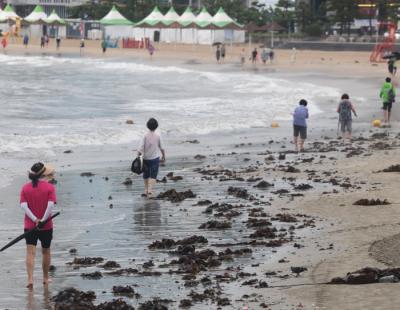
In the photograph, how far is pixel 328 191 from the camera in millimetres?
16312

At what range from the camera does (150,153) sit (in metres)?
16.8

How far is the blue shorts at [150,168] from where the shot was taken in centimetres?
1648

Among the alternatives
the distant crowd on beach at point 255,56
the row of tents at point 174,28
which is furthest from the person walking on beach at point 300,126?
the row of tents at point 174,28

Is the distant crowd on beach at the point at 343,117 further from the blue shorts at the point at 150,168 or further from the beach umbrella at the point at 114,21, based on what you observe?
the beach umbrella at the point at 114,21

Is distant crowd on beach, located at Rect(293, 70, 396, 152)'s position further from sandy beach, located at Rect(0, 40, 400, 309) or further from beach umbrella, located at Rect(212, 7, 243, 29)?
beach umbrella, located at Rect(212, 7, 243, 29)

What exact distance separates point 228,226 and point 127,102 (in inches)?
1108

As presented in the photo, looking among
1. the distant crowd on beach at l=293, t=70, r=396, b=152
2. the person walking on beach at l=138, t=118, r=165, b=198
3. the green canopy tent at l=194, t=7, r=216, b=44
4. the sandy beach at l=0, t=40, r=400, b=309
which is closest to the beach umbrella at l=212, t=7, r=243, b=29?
the green canopy tent at l=194, t=7, r=216, b=44

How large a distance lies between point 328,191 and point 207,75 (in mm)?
45822

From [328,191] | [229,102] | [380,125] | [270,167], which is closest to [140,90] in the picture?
[229,102]

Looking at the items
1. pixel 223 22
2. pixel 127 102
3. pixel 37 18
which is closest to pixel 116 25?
pixel 37 18

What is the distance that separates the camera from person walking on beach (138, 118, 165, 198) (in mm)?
16562

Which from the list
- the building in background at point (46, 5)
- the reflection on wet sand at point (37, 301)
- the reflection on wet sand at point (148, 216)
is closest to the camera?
the reflection on wet sand at point (37, 301)

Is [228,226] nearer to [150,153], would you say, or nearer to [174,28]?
[150,153]

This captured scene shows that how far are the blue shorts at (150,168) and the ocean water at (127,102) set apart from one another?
7.59 m
